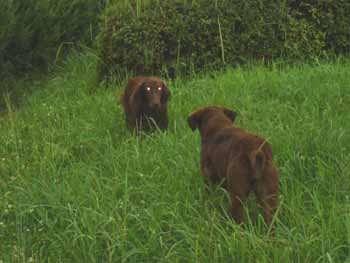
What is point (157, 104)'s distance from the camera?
619cm

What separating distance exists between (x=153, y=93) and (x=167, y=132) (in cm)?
35

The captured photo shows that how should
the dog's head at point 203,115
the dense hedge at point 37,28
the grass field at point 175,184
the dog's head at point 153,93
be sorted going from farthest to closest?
the dense hedge at point 37,28 → the dog's head at point 153,93 → the dog's head at point 203,115 → the grass field at point 175,184

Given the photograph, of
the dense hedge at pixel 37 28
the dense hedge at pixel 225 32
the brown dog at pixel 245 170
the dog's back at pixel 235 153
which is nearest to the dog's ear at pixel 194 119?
the dog's back at pixel 235 153

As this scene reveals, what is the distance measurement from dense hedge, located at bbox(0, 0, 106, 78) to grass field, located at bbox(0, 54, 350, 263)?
3.01 meters

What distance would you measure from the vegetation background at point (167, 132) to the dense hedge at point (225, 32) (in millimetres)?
15

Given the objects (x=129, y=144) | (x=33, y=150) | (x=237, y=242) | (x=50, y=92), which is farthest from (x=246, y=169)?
(x=50, y=92)

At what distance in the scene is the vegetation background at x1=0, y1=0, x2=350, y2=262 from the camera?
4184 mm

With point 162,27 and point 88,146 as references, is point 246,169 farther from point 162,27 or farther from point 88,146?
point 162,27

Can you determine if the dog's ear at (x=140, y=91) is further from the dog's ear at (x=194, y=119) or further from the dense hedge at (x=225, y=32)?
the dense hedge at (x=225, y=32)

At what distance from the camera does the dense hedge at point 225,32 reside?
26.4ft

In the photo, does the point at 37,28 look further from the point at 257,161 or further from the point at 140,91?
the point at 257,161

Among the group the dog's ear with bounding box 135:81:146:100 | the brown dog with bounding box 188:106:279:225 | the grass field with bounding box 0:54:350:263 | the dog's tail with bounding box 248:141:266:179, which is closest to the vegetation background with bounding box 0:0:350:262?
the grass field with bounding box 0:54:350:263

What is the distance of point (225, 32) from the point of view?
8008 millimetres

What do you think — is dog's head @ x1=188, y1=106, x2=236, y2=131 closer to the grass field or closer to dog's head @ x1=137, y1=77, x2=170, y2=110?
the grass field
